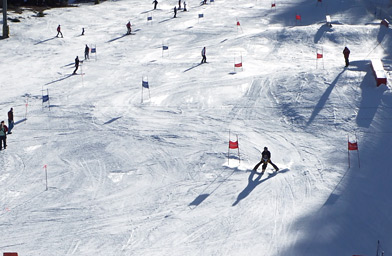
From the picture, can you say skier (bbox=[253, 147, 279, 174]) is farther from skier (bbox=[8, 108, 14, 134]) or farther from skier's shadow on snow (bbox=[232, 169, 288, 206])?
skier (bbox=[8, 108, 14, 134])

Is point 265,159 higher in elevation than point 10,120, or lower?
higher

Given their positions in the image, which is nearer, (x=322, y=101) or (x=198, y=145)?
(x=198, y=145)

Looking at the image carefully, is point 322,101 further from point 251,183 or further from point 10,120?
point 10,120

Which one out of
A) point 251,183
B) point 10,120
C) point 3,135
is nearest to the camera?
point 251,183

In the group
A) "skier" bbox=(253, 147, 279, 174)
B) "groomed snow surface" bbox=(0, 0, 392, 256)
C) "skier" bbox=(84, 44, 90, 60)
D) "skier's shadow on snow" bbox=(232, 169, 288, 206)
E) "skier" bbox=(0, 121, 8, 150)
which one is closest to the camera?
"groomed snow surface" bbox=(0, 0, 392, 256)

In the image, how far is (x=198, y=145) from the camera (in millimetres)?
22484

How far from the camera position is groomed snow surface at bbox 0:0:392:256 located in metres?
16.1

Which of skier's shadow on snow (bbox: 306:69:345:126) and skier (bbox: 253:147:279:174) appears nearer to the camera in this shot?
skier (bbox: 253:147:279:174)

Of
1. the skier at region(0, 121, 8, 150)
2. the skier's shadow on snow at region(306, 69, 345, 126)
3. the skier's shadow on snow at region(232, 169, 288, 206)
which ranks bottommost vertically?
the skier's shadow on snow at region(232, 169, 288, 206)

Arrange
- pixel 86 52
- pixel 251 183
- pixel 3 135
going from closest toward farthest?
pixel 251 183
pixel 3 135
pixel 86 52

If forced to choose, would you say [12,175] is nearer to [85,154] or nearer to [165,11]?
[85,154]

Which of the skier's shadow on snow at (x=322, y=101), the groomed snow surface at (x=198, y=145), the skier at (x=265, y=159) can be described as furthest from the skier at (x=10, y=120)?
the skier's shadow on snow at (x=322, y=101)

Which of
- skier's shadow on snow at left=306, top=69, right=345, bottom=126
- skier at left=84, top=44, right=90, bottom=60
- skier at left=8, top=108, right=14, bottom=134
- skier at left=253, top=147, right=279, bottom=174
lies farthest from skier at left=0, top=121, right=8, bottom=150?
skier at left=84, top=44, right=90, bottom=60

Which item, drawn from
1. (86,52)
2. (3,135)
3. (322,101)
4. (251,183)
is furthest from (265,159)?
(86,52)
